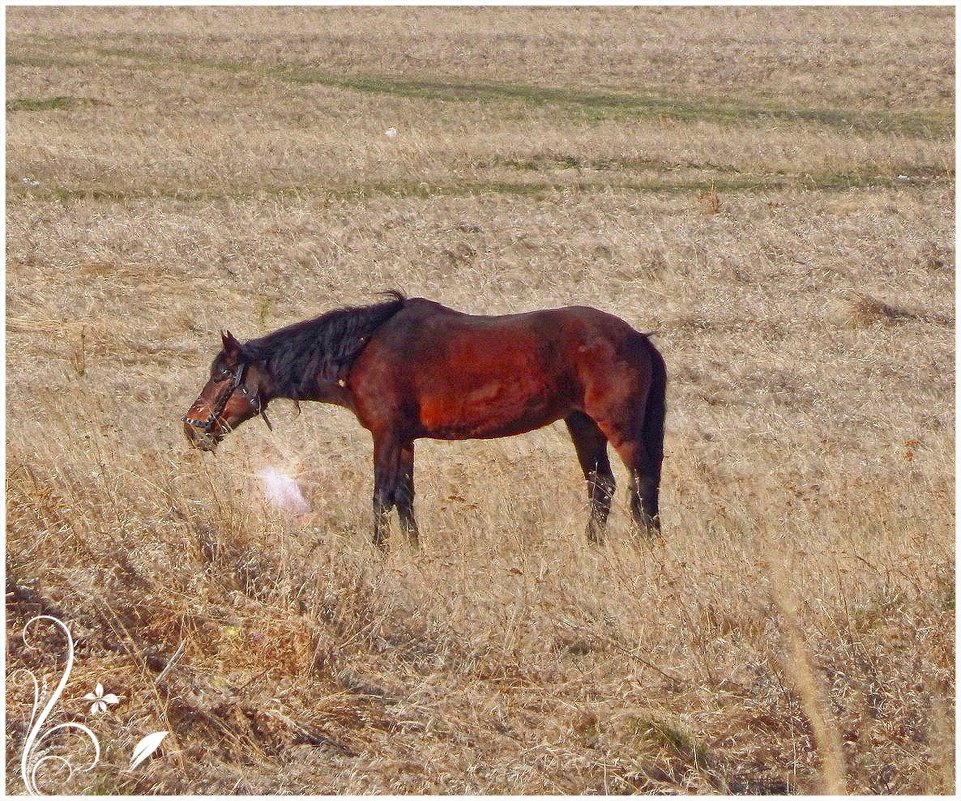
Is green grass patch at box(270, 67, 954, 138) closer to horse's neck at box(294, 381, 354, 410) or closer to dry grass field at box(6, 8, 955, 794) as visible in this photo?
dry grass field at box(6, 8, 955, 794)

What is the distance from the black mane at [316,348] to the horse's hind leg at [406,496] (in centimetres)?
59

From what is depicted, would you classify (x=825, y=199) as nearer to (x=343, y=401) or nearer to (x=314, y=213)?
(x=314, y=213)

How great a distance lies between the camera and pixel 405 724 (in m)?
3.69

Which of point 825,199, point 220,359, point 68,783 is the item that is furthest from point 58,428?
point 825,199

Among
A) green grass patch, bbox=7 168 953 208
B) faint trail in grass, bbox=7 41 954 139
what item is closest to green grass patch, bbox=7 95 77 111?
faint trail in grass, bbox=7 41 954 139

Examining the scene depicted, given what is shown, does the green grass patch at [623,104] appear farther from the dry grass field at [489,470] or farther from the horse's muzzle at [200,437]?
the horse's muzzle at [200,437]

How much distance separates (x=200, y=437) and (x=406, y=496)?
4.08 feet

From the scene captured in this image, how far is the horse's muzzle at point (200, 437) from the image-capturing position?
648 centimetres

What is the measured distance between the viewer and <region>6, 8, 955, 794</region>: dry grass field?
3.62 m

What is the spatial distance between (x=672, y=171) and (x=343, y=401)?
16.3 meters

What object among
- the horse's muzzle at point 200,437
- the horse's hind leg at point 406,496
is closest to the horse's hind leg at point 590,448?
the horse's hind leg at point 406,496

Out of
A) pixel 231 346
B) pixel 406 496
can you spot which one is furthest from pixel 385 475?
pixel 231 346

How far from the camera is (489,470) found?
23.7 ft

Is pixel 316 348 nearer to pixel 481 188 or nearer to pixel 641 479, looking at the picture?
pixel 641 479
